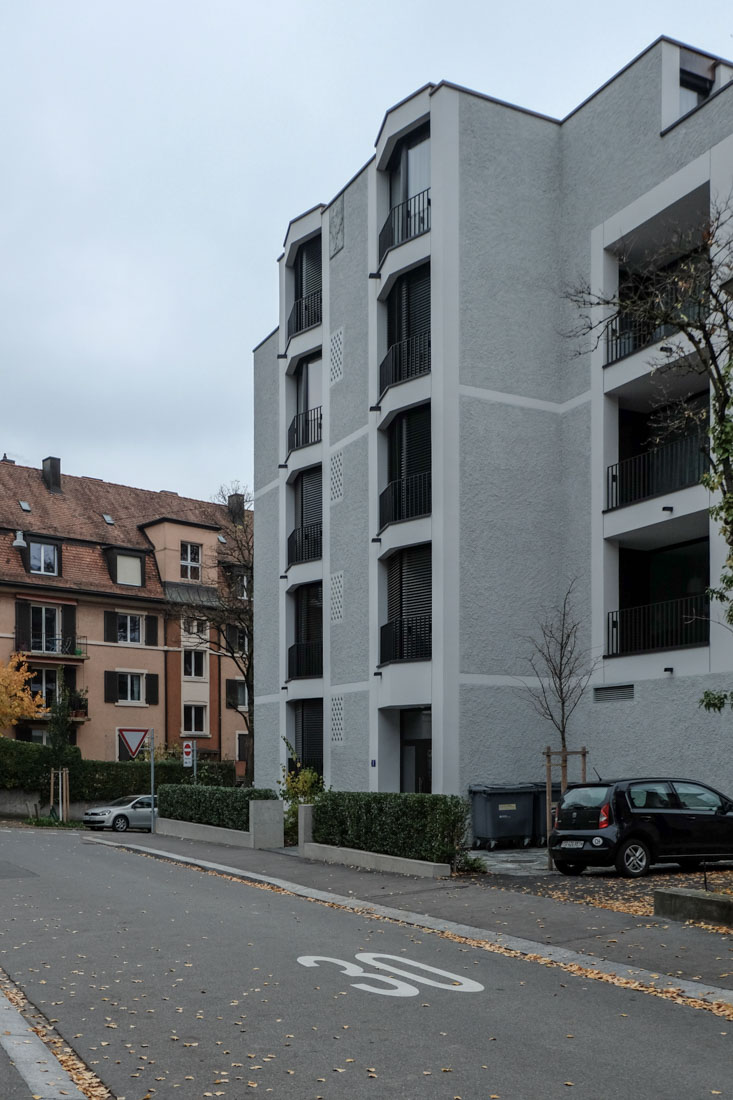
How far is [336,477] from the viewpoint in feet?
99.3

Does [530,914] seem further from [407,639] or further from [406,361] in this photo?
[406,361]

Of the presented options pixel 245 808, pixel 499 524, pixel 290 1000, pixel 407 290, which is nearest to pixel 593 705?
pixel 499 524

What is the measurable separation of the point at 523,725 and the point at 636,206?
11121 mm

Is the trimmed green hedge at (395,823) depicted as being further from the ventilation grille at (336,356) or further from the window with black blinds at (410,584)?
the ventilation grille at (336,356)

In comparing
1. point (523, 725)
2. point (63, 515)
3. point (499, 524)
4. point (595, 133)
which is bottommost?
point (523, 725)

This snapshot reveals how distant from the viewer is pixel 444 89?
2605 centimetres

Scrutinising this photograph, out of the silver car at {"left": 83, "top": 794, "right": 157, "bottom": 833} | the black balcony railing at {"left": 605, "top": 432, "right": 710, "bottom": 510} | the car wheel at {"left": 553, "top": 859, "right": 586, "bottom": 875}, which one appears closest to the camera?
the car wheel at {"left": 553, "top": 859, "right": 586, "bottom": 875}

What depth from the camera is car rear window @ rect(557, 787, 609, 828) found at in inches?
698

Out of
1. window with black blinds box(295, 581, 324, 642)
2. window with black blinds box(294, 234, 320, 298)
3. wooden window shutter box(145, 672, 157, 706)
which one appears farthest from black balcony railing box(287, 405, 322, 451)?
wooden window shutter box(145, 672, 157, 706)

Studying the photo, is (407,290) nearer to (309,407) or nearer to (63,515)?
(309,407)

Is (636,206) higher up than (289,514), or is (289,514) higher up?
(636,206)

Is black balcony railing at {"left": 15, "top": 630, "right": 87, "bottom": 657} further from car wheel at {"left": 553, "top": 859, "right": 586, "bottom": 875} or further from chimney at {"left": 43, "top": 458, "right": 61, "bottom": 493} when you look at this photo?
car wheel at {"left": 553, "top": 859, "right": 586, "bottom": 875}

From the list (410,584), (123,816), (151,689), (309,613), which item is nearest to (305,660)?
(309,613)

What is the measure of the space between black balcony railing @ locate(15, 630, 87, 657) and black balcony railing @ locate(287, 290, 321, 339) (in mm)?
22629
